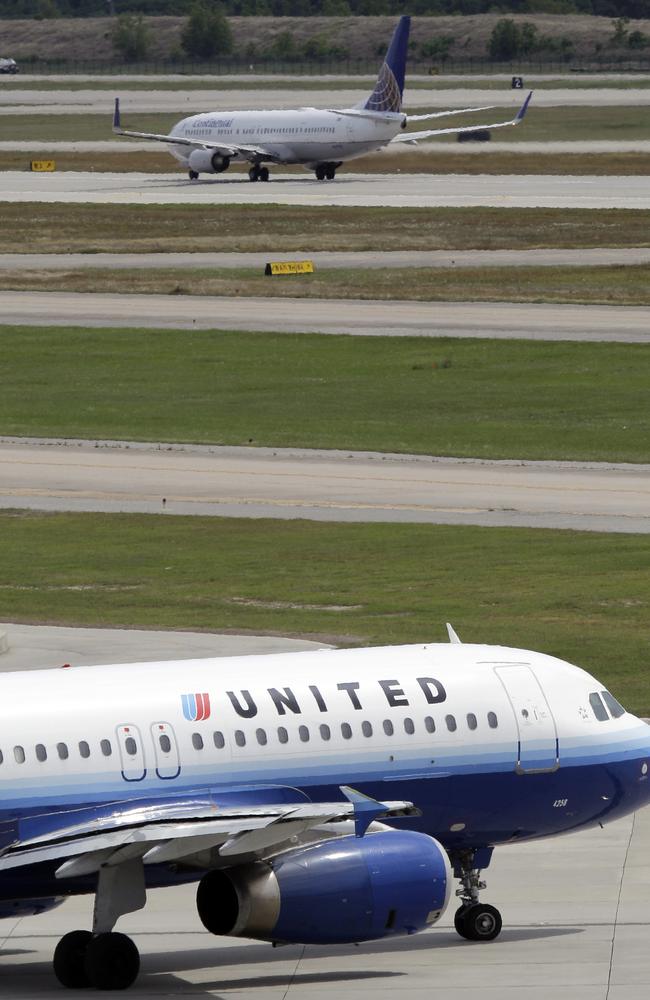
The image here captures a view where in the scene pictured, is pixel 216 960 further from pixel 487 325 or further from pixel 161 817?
pixel 487 325

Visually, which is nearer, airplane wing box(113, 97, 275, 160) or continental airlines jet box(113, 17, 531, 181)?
continental airlines jet box(113, 17, 531, 181)

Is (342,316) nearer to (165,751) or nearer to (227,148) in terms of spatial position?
(227,148)

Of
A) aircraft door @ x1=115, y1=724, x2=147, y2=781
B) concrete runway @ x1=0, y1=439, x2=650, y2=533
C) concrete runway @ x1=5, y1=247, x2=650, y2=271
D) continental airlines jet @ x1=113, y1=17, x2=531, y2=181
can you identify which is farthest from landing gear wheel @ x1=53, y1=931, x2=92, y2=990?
continental airlines jet @ x1=113, y1=17, x2=531, y2=181

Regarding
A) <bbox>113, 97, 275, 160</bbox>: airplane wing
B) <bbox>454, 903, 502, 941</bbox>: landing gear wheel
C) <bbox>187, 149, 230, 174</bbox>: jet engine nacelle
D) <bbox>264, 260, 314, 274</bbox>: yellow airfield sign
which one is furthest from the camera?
<bbox>187, 149, 230, 174</bbox>: jet engine nacelle

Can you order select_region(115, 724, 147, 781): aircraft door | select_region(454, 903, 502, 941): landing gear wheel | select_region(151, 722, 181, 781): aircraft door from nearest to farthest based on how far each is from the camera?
select_region(115, 724, 147, 781): aircraft door < select_region(151, 722, 181, 781): aircraft door < select_region(454, 903, 502, 941): landing gear wheel

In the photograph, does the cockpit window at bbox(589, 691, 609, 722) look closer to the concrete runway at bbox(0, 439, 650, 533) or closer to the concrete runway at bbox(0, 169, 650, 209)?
the concrete runway at bbox(0, 439, 650, 533)

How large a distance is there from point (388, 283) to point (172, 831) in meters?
89.4

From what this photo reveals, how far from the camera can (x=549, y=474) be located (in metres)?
64.3

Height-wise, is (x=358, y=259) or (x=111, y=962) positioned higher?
(x=111, y=962)

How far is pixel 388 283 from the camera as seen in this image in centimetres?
10975

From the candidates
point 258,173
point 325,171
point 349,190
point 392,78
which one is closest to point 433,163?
point 325,171

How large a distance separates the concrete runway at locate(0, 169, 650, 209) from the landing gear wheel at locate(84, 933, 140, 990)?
123m

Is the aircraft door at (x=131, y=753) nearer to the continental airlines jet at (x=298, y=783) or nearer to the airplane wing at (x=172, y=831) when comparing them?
the continental airlines jet at (x=298, y=783)

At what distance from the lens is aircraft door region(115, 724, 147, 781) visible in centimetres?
2378
